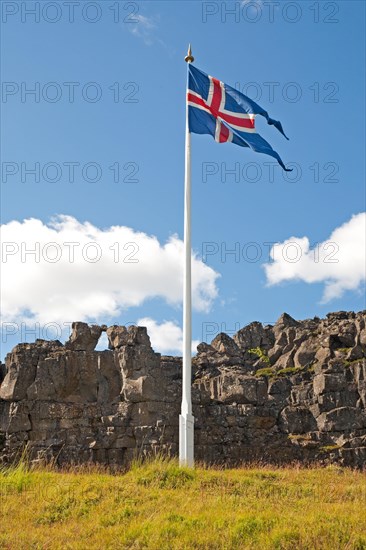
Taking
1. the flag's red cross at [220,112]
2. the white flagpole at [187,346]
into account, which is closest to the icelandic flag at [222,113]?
the flag's red cross at [220,112]

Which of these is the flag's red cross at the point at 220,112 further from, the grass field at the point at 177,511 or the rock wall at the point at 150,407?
the grass field at the point at 177,511

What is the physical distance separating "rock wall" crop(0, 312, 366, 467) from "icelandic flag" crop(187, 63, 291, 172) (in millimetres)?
10237

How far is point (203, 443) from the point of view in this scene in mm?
26781

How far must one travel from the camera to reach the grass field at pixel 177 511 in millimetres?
10211

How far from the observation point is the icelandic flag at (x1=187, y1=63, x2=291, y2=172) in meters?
20.5

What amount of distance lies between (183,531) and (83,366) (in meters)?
16.9

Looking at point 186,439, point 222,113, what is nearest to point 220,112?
point 222,113

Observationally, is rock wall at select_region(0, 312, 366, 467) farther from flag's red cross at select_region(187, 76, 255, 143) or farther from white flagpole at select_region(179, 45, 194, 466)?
flag's red cross at select_region(187, 76, 255, 143)

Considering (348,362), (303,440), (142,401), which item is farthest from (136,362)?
(348,362)

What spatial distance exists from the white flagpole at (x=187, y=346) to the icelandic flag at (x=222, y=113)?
63 cm

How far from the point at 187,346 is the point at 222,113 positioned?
812 cm

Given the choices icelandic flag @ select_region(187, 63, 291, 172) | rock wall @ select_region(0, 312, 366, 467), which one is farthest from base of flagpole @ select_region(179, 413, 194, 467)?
icelandic flag @ select_region(187, 63, 291, 172)

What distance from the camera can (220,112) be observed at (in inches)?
821

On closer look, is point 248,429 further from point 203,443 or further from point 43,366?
point 43,366
